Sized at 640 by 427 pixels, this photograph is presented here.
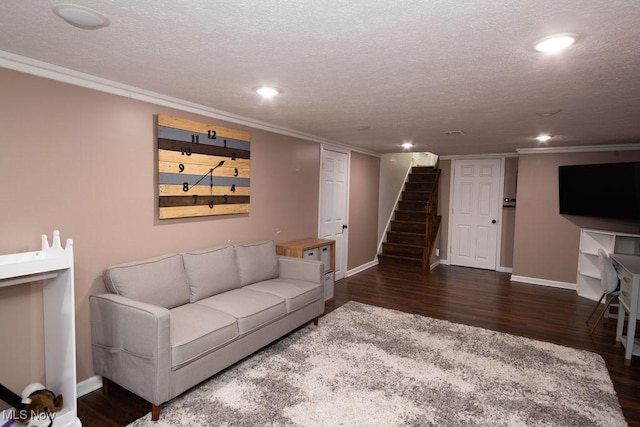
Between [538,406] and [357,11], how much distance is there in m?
2.72

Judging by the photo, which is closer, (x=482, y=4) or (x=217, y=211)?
(x=482, y=4)

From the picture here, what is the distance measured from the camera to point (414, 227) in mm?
7340

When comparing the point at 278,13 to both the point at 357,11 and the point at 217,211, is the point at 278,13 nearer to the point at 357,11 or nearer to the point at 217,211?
the point at 357,11

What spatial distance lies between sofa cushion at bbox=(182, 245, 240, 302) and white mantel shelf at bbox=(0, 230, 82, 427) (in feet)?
3.13

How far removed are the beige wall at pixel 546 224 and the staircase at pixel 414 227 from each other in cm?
146

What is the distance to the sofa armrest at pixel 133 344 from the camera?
2.16 meters

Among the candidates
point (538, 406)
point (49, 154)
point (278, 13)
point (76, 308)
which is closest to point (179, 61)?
point (278, 13)

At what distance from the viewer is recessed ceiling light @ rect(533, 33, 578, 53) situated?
5.55ft

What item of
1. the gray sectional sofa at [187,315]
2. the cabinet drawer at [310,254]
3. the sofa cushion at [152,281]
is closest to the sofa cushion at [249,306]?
the gray sectional sofa at [187,315]

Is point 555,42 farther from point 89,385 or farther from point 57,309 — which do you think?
point 89,385

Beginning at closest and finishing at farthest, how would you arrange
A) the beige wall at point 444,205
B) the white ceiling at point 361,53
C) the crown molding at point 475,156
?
1. the white ceiling at point 361,53
2. the crown molding at point 475,156
3. the beige wall at point 444,205

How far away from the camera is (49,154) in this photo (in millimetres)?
2293

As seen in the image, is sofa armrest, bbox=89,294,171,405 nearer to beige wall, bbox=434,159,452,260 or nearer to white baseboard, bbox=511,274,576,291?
white baseboard, bbox=511,274,576,291

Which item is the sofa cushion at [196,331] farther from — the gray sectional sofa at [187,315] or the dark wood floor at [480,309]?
the dark wood floor at [480,309]
